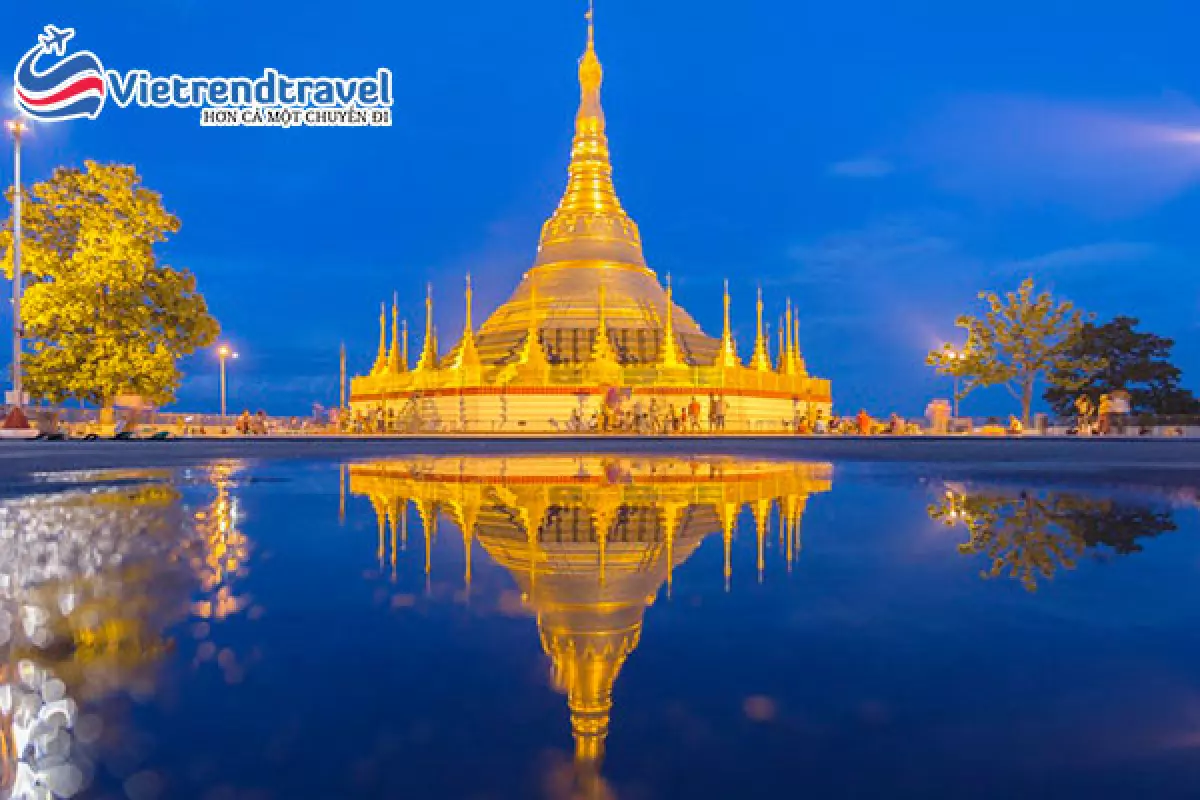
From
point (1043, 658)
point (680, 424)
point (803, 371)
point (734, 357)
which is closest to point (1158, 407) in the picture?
point (803, 371)

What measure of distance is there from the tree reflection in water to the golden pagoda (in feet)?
80.3

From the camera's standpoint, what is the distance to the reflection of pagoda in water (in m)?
2.94

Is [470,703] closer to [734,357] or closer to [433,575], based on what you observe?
[433,575]

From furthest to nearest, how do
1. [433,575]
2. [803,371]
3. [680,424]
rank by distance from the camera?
[803,371]
[680,424]
[433,575]

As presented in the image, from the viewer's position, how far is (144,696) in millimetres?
2459

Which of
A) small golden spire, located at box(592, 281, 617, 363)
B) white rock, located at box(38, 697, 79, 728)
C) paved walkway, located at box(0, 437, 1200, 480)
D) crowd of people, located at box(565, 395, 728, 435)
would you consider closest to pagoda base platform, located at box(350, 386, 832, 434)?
crowd of people, located at box(565, 395, 728, 435)

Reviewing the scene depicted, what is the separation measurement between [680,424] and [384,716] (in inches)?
1210

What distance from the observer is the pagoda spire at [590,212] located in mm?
43938

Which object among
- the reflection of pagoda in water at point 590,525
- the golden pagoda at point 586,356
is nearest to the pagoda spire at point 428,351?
the golden pagoda at point 586,356

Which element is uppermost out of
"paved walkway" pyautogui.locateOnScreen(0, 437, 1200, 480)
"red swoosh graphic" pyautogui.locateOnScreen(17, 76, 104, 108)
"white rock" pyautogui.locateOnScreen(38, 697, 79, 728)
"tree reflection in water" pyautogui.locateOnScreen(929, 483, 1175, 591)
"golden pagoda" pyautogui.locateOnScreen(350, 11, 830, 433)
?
"red swoosh graphic" pyautogui.locateOnScreen(17, 76, 104, 108)

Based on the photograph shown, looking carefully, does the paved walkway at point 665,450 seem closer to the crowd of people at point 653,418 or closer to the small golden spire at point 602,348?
the crowd of people at point 653,418

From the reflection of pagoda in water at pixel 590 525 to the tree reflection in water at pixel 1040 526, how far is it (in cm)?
134

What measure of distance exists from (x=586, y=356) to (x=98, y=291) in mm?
19940

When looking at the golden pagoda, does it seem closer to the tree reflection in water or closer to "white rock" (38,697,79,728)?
the tree reflection in water
